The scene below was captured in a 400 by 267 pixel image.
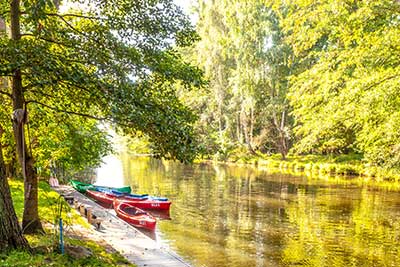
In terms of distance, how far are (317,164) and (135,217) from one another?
82.9ft

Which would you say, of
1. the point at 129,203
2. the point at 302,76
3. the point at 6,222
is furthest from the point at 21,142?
the point at 302,76

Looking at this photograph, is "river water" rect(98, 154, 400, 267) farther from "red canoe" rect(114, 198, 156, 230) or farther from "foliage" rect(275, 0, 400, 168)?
"foliage" rect(275, 0, 400, 168)

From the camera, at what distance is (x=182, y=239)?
13672 millimetres

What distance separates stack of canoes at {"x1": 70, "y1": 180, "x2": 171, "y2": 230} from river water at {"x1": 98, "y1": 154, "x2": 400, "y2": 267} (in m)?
0.71

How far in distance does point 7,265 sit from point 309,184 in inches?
945

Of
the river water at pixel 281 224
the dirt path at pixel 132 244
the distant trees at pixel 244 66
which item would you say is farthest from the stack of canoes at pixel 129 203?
the distant trees at pixel 244 66

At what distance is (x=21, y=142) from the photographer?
25.0 feet

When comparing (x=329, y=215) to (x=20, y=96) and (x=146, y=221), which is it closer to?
(x=146, y=221)

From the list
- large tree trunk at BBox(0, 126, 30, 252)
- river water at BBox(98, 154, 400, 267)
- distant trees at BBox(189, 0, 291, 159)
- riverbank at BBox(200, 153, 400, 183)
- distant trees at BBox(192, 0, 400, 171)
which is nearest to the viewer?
large tree trunk at BBox(0, 126, 30, 252)

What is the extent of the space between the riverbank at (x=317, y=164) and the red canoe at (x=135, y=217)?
18.1 m

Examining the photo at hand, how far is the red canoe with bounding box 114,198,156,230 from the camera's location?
1446 centimetres

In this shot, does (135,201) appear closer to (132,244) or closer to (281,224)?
(281,224)

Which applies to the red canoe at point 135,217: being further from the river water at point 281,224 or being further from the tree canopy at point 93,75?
the tree canopy at point 93,75

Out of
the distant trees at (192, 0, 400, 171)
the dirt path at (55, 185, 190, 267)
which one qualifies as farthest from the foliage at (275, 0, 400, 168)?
the dirt path at (55, 185, 190, 267)
